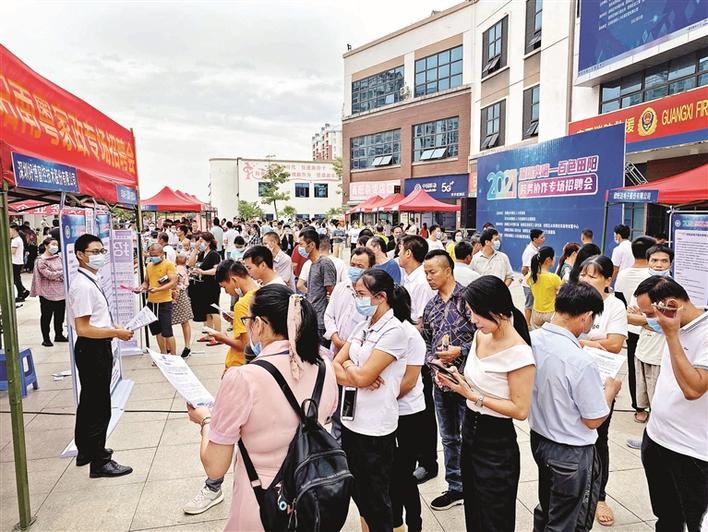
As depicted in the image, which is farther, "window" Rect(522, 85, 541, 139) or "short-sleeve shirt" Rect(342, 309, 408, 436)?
"window" Rect(522, 85, 541, 139)

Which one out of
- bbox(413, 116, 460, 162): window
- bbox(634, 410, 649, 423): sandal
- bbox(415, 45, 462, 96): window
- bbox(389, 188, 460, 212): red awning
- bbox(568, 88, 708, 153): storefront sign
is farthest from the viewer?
bbox(413, 116, 460, 162): window

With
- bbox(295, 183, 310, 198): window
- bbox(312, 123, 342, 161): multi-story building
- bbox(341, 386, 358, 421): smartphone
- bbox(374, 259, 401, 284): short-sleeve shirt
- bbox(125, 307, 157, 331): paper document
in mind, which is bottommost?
bbox(341, 386, 358, 421): smartphone

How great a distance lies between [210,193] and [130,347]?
5608 cm

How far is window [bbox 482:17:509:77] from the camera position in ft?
66.7

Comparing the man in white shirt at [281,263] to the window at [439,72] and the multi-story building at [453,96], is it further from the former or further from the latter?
the window at [439,72]

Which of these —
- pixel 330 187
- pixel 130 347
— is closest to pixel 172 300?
pixel 130 347

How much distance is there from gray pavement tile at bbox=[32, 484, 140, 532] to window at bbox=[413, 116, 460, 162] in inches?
971

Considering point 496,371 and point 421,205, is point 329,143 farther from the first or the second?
point 496,371

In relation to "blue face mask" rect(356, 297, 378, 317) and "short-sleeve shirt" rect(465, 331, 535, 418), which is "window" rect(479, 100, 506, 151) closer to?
"blue face mask" rect(356, 297, 378, 317)

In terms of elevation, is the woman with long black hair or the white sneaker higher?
the woman with long black hair

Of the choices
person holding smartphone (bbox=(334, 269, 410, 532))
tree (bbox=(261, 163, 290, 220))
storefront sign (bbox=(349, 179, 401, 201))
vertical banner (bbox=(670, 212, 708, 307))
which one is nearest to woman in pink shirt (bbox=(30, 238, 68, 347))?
person holding smartphone (bbox=(334, 269, 410, 532))

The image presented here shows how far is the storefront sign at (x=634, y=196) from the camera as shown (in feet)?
20.2

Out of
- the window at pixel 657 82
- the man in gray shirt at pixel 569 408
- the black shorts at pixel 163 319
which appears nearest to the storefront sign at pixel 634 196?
the man in gray shirt at pixel 569 408

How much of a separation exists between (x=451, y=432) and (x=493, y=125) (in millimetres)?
20410
